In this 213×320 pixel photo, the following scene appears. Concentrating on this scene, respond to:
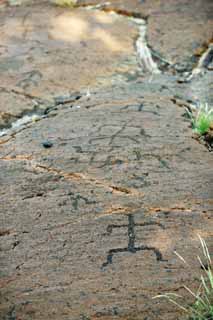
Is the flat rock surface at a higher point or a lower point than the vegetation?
lower

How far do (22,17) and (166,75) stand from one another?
140cm

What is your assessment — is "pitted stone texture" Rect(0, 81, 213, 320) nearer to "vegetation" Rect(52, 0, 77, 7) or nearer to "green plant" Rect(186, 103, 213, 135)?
"green plant" Rect(186, 103, 213, 135)

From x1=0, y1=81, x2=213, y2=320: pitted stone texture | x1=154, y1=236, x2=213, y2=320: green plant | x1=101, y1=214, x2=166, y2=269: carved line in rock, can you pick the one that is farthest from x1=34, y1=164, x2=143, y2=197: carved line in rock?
x1=154, y1=236, x2=213, y2=320: green plant

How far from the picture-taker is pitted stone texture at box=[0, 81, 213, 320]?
6.73ft

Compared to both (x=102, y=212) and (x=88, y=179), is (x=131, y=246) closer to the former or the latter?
(x=102, y=212)

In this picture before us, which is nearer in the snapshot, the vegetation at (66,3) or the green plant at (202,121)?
the green plant at (202,121)

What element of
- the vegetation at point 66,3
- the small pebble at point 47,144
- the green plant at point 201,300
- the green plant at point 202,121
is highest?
the vegetation at point 66,3

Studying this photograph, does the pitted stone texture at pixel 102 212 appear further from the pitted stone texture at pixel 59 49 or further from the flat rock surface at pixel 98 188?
the pitted stone texture at pixel 59 49

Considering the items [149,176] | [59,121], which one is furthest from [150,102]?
[149,176]

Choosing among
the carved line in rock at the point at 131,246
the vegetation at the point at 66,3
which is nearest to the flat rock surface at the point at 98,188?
the carved line in rock at the point at 131,246

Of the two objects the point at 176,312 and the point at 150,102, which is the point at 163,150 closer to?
the point at 150,102

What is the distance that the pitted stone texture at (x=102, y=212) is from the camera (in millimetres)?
2053

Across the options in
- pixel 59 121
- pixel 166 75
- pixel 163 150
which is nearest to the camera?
pixel 163 150

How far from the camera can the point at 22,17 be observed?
4461mm
